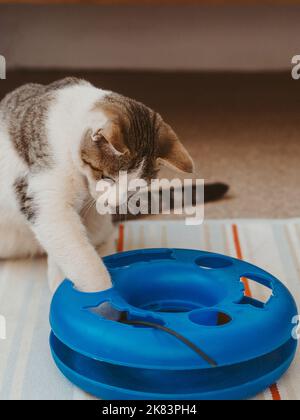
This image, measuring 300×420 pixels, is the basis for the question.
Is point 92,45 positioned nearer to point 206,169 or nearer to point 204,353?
point 206,169

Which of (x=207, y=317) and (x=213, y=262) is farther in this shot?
(x=213, y=262)

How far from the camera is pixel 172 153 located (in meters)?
1.31

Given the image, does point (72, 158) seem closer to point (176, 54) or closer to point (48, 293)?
point (48, 293)

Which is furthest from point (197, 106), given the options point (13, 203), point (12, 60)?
point (13, 203)

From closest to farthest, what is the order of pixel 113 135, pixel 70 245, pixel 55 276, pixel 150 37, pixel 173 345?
pixel 173 345, pixel 113 135, pixel 70 245, pixel 55 276, pixel 150 37

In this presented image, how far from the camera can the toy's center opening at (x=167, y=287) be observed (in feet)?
4.16

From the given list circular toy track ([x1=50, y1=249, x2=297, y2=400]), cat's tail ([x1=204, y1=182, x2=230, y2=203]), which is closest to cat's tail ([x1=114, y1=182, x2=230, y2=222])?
cat's tail ([x1=204, y1=182, x2=230, y2=203])

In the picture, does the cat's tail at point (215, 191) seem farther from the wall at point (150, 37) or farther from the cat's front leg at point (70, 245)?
the wall at point (150, 37)

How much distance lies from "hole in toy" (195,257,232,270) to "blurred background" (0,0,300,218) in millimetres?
1175

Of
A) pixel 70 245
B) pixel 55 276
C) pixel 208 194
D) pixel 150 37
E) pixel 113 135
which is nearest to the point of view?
pixel 113 135

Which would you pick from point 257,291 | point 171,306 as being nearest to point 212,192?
point 257,291

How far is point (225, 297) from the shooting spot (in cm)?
116

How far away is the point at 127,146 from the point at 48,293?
1.36ft

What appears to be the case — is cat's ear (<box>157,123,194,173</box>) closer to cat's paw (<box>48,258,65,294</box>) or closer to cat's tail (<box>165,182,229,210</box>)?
cat's paw (<box>48,258,65,294</box>)
